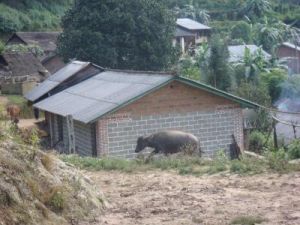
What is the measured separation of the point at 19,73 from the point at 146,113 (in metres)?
23.5

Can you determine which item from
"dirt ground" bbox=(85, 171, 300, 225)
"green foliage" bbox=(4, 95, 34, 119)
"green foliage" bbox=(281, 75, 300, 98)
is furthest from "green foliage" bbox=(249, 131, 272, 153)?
"green foliage" bbox=(281, 75, 300, 98)

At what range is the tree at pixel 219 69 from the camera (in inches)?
1480

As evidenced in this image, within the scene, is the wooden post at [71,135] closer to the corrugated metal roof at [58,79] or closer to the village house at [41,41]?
the corrugated metal roof at [58,79]

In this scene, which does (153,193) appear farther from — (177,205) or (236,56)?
(236,56)

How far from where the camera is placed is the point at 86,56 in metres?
36.6

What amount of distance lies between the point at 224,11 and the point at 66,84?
58.0 metres

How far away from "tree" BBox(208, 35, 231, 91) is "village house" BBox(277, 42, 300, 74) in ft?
55.9

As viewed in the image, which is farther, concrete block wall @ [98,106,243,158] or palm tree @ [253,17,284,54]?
palm tree @ [253,17,284,54]

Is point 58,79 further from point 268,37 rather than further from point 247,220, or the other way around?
point 268,37

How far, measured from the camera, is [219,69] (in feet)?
124

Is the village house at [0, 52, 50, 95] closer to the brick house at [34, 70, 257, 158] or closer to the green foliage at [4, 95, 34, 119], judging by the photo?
the green foliage at [4, 95, 34, 119]

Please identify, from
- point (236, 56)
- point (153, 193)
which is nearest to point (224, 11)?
point (236, 56)

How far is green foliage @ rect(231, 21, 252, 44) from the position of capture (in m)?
63.2

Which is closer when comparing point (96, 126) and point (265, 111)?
point (96, 126)
